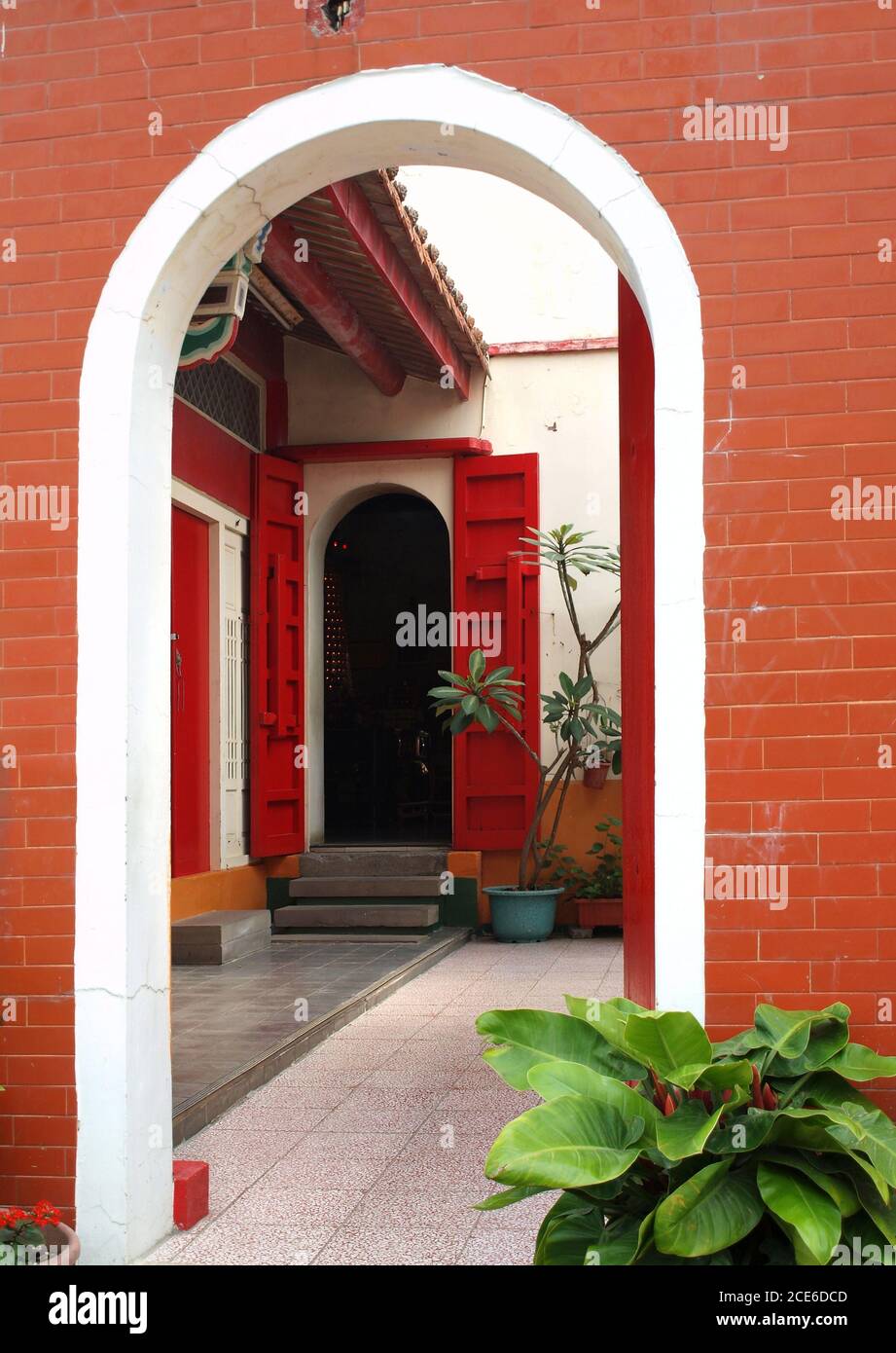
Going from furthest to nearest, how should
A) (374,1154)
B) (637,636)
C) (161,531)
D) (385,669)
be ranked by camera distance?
1. (385,669)
2. (374,1154)
3. (637,636)
4. (161,531)

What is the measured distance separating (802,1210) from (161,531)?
7.08 feet

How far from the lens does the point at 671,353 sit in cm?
293

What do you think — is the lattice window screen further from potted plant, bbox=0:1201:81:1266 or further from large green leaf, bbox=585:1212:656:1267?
large green leaf, bbox=585:1212:656:1267

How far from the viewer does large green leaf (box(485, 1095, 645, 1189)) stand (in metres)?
2.28

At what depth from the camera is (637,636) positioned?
3768 mm

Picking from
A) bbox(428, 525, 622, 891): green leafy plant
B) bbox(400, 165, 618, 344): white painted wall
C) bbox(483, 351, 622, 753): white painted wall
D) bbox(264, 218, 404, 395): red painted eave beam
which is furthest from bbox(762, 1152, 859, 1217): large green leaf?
bbox(400, 165, 618, 344): white painted wall

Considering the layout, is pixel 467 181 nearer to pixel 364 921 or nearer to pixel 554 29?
pixel 364 921

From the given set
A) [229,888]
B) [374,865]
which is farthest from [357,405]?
[229,888]

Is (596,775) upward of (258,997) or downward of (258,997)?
upward

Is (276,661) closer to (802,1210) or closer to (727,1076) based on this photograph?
(727,1076)

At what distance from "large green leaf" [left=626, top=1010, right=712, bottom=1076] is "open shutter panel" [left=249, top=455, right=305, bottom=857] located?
596 cm

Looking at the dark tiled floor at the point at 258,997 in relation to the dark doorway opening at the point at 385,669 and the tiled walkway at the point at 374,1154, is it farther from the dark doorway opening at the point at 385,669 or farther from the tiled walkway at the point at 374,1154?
the dark doorway opening at the point at 385,669
